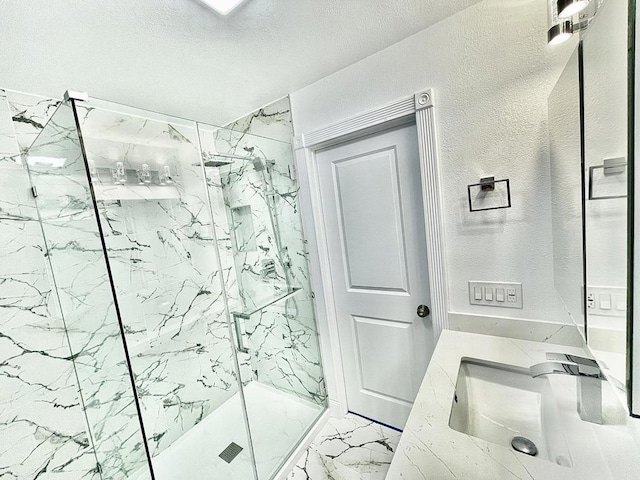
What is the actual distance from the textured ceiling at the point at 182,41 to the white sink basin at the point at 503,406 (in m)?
1.61

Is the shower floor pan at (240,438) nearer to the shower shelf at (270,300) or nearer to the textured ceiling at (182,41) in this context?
the shower shelf at (270,300)

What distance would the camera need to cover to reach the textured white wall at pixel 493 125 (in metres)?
1.14

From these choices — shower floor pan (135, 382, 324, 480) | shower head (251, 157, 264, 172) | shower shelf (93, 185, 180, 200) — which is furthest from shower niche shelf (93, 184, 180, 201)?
shower floor pan (135, 382, 324, 480)

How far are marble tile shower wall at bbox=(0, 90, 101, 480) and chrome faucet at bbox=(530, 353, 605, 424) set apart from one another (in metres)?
2.08

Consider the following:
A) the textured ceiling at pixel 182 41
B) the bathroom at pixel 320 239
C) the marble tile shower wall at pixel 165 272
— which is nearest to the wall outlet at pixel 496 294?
the bathroom at pixel 320 239

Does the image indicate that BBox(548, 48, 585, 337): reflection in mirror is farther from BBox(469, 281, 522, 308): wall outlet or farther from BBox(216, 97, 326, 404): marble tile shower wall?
BBox(216, 97, 326, 404): marble tile shower wall

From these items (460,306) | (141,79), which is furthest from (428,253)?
(141,79)

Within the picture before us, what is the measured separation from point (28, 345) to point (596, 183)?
228cm

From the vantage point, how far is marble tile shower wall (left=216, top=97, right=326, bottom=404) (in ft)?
6.47

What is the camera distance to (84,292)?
4.11ft

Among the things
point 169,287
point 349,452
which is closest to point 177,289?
point 169,287

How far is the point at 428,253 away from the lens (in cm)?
146

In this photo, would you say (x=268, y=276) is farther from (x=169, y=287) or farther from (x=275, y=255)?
(x=169, y=287)

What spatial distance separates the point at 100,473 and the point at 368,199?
7.08 feet
